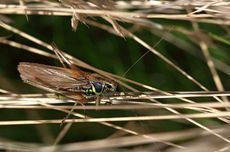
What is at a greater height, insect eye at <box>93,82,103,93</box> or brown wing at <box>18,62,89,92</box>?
brown wing at <box>18,62,89,92</box>

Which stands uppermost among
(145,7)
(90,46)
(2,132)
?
(145,7)

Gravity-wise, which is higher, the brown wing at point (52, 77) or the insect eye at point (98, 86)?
the brown wing at point (52, 77)

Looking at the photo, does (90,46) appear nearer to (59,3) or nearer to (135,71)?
(135,71)

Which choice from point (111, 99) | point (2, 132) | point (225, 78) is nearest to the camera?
point (111, 99)

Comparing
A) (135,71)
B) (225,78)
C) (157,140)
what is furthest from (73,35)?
(157,140)
